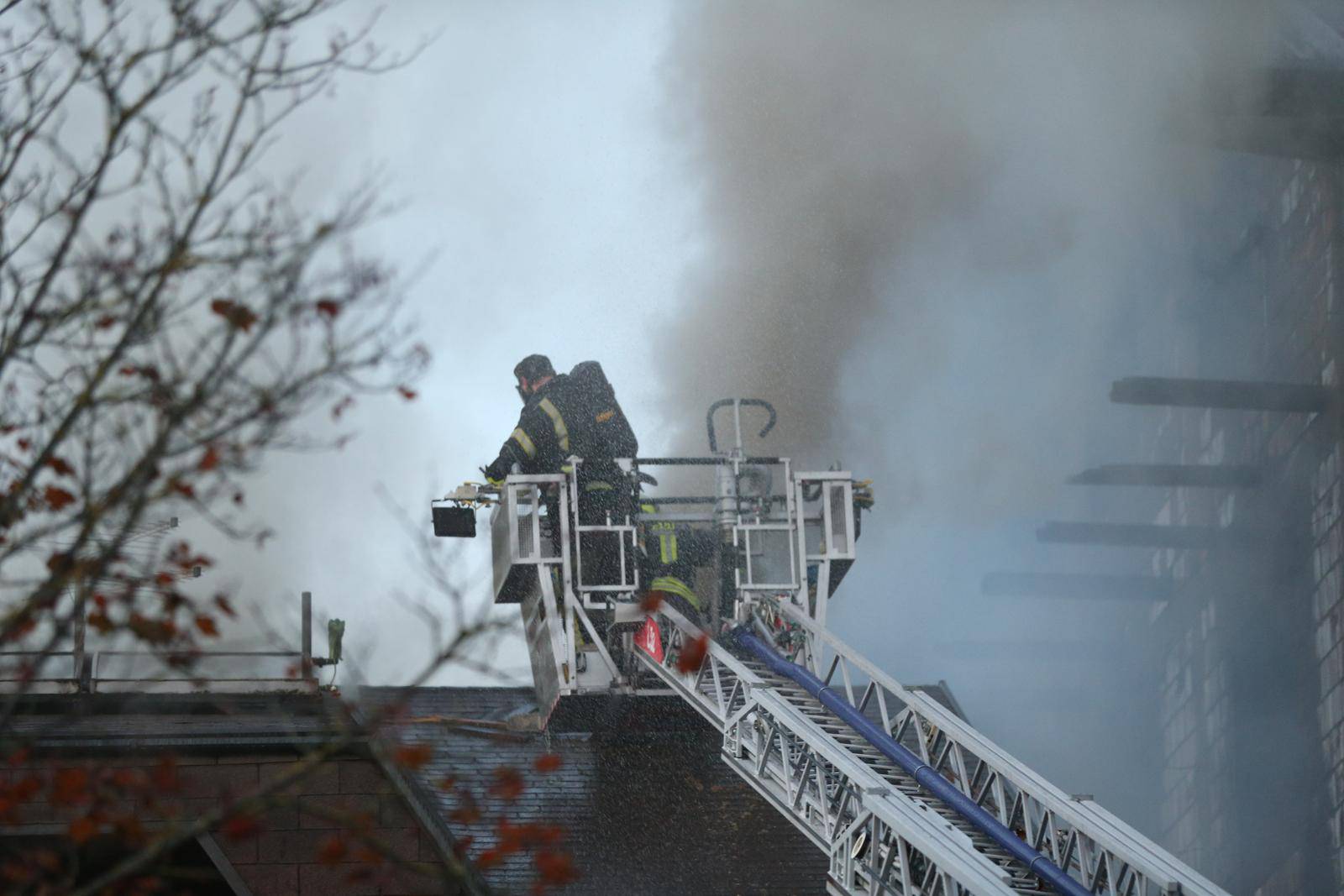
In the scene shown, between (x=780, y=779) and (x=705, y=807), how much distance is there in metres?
1.21

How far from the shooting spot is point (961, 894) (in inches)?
416

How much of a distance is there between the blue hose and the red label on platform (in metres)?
0.56

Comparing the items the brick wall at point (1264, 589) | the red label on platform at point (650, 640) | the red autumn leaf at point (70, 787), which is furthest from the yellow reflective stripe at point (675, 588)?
the brick wall at point (1264, 589)

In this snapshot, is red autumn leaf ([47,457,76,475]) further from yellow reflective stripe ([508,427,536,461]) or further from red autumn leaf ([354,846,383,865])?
yellow reflective stripe ([508,427,536,461])

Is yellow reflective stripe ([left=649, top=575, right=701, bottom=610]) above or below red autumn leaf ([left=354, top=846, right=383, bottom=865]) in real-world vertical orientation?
above

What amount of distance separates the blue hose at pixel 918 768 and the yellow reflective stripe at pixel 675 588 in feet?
1.56

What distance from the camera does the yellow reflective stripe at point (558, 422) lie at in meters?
14.2

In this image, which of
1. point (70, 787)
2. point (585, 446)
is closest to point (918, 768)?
point (585, 446)

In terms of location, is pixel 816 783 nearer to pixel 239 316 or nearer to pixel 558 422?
pixel 558 422

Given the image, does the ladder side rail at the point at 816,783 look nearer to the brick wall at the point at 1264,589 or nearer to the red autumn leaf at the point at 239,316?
the red autumn leaf at the point at 239,316

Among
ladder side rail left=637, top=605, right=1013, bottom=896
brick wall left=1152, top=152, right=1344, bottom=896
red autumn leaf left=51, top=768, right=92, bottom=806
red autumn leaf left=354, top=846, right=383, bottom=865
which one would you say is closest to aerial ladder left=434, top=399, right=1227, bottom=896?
ladder side rail left=637, top=605, right=1013, bottom=896

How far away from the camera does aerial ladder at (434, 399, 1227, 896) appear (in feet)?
35.9

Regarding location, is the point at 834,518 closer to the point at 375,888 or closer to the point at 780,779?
the point at 780,779

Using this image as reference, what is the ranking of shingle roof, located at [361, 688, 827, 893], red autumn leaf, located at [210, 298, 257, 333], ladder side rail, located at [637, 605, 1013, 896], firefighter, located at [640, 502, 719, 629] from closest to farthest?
red autumn leaf, located at [210, 298, 257, 333] < ladder side rail, located at [637, 605, 1013, 896] < shingle roof, located at [361, 688, 827, 893] < firefighter, located at [640, 502, 719, 629]
